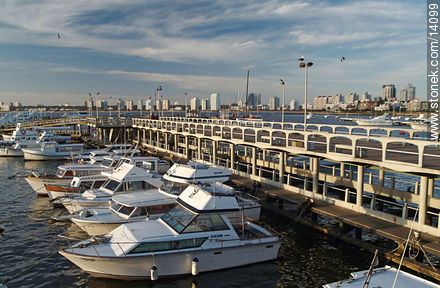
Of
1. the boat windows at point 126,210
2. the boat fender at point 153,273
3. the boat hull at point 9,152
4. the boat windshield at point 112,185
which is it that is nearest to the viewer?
the boat fender at point 153,273

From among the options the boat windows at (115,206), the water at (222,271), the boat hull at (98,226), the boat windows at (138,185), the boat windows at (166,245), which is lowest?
the water at (222,271)

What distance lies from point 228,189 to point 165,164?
16.0 metres

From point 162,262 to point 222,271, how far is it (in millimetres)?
3059

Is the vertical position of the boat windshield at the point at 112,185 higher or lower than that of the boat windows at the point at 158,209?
higher

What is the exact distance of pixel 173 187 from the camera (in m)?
21.9

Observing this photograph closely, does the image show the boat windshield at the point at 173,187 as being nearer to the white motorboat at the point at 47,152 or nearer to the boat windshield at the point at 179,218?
the boat windshield at the point at 179,218

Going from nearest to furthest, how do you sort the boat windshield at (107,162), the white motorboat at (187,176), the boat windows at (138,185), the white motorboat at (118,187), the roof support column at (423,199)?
the roof support column at (423,199)
the white motorboat at (187,176)
the white motorboat at (118,187)
the boat windows at (138,185)
the boat windshield at (107,162)

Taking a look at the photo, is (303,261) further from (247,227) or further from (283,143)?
(283,143)

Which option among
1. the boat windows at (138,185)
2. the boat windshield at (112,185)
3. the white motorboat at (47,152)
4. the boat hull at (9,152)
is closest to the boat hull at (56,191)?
the boat windshield at (112,185)

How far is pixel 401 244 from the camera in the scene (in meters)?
14.8

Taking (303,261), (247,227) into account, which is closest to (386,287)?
(303,261)

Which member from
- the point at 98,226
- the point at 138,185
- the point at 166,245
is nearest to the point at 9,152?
the point at 138,185

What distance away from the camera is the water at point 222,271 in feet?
48.8

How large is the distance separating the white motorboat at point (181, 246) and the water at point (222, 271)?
19.8 inches
